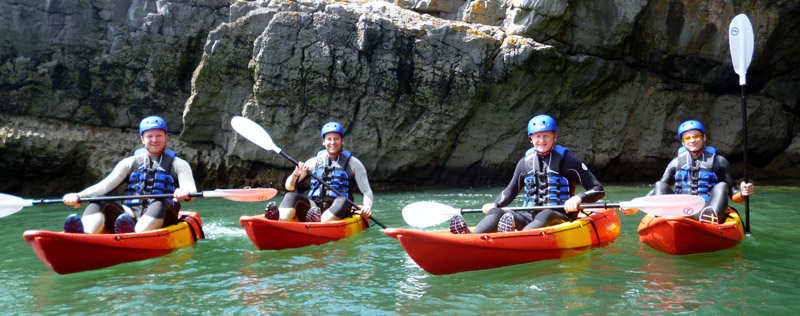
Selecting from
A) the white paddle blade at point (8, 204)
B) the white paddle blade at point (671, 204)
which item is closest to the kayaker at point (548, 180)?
the white paddle blade at point (671, 204)

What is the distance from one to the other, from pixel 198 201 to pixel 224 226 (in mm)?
4359

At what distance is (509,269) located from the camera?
435cm

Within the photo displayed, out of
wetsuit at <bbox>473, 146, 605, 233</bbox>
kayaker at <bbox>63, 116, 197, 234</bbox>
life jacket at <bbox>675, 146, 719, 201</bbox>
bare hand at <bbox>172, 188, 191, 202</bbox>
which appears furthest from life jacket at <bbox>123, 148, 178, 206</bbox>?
life jacket at <bbox>675, 146, 719, 201</bbox>

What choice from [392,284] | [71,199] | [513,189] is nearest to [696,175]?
[513,189]

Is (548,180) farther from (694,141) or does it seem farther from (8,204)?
(8,204)

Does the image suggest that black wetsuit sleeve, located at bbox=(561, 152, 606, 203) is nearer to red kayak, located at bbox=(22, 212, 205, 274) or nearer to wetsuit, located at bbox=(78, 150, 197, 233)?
wetsuit, located at bbox=(78, 150, 197, 233)

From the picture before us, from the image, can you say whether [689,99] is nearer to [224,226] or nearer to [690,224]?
[690,224]

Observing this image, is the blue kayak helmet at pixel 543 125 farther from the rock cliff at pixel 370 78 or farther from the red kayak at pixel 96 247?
the rock cliff at pixel 370 78

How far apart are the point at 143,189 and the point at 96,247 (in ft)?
2.91

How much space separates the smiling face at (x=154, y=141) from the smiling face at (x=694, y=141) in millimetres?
4929

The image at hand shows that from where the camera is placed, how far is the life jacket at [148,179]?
211 inches

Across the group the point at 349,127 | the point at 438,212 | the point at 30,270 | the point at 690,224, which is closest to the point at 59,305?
the point at 30,270

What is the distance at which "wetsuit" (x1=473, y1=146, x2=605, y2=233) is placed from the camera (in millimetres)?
4660

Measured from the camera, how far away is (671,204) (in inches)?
188
